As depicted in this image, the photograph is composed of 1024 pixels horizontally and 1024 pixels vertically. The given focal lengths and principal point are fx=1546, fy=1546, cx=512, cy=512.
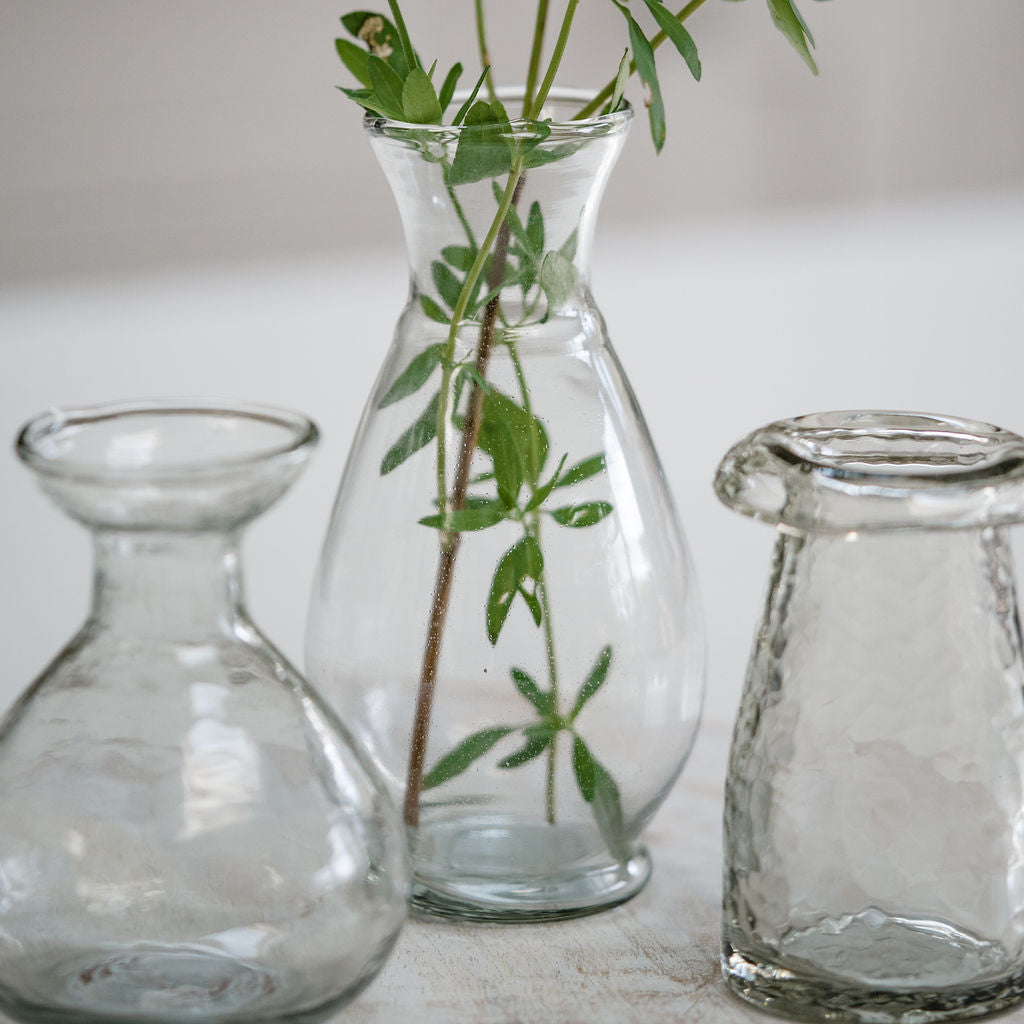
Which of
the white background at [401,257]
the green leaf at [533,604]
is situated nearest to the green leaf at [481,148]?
the green leaf at [533,604]

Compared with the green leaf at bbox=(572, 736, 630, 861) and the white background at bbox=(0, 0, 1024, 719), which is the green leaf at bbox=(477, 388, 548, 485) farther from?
the white background at bbox=(0, 0, 1024, 719)

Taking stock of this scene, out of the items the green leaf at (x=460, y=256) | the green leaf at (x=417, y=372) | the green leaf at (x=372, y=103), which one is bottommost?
the green leaf at (x=417, y=372)

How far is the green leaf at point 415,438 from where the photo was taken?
0.40 m

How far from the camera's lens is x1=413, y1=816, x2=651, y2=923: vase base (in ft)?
1.34

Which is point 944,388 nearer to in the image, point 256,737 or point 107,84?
point 107,84

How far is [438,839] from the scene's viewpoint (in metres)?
0.41

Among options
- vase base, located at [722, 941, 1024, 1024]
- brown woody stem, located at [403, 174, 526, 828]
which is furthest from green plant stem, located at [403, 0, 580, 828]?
vase base, located at [722, 941, 1024, 1024]

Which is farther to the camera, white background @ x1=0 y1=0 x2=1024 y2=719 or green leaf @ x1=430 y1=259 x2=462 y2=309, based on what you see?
white background @ x1=0 y1=0 x2=1024 y2=719

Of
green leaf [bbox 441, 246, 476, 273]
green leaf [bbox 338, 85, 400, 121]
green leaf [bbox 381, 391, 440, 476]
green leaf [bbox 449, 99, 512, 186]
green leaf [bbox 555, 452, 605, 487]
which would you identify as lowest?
green leaf [bbox 555, 452, 605, 487]

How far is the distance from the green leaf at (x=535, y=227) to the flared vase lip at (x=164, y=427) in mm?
83

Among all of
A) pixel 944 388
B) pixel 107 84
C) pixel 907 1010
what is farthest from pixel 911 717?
pixel 107 84

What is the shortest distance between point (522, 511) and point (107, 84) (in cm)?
135

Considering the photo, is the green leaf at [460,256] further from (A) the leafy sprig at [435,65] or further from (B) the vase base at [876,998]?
(B) the vase base at [876,998]

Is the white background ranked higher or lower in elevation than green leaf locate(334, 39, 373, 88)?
lower
